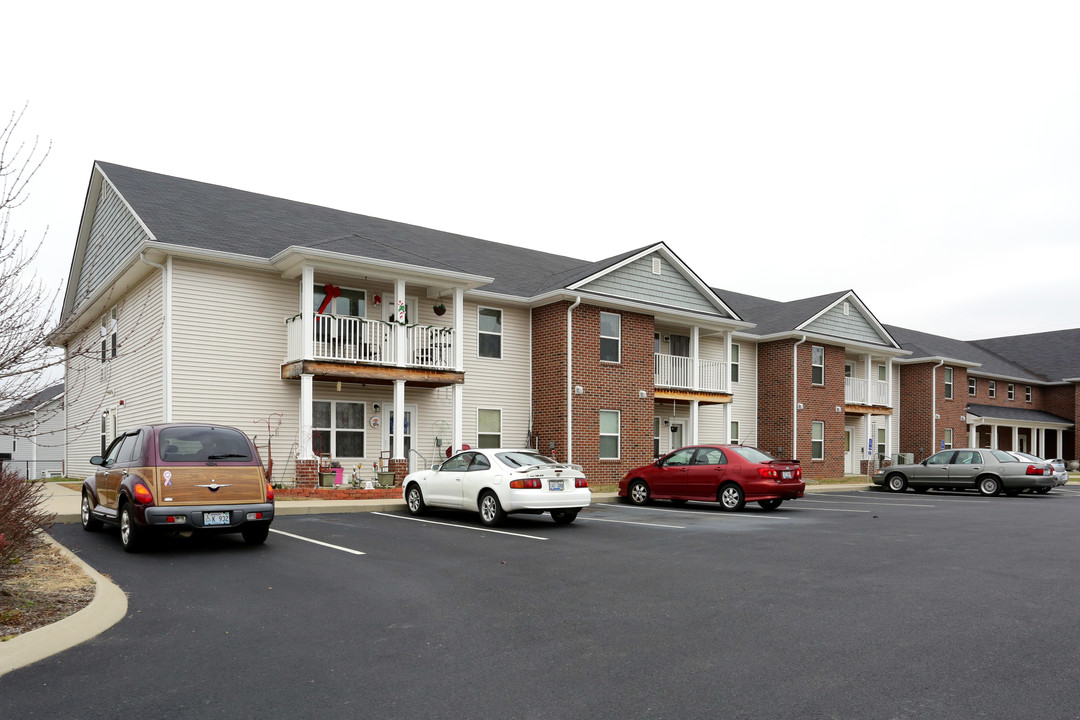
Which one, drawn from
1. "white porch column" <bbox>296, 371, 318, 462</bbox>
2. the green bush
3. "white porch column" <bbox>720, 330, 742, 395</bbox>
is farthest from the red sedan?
the green bush

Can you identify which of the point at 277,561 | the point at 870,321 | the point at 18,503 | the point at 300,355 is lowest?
the point at 277,561

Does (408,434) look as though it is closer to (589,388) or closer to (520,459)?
(589,388)

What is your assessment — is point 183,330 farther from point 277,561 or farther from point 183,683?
point 183,683

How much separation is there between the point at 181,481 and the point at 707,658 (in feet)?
23.5

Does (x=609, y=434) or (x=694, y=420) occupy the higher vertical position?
(x=694, y=420)

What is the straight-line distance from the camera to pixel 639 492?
1864 cm

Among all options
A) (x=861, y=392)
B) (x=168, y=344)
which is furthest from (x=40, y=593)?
(x=861, y=392)

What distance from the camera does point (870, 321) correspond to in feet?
109

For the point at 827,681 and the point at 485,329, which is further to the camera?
the point at 485,329

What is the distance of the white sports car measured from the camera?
13268 millimetres

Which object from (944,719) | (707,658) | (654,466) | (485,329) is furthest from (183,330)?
(944,719)

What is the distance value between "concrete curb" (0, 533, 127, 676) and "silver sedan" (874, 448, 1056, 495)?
79.8 feet

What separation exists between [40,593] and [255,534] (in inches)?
146

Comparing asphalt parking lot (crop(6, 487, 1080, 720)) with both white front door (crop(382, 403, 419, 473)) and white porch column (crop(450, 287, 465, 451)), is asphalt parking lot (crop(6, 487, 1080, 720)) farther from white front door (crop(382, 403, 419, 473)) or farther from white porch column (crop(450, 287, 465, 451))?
white front door (crop(382, 403, 419, 473))
